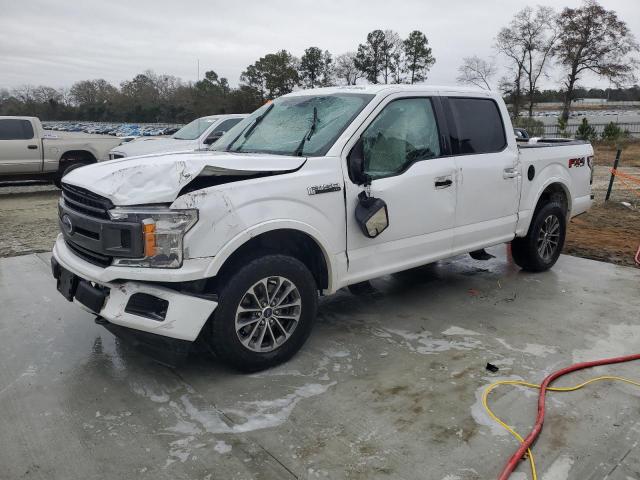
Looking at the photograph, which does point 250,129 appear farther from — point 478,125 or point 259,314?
point 478,125

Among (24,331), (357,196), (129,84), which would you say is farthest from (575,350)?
(129,84)

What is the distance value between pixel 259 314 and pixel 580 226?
685 centimetres

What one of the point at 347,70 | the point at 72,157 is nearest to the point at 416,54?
the point at 347,70

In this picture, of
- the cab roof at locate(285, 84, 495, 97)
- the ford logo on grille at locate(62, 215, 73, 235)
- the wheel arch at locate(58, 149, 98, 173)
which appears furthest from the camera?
the wheel arch at locate(58, 149, 98, 173)

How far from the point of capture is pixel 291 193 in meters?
3.57

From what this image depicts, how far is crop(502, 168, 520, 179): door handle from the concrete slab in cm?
119

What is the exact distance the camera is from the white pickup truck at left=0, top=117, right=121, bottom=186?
39.5 ft

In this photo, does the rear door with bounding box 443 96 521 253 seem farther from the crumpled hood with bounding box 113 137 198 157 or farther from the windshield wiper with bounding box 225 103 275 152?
the crumpled hood with bounding box 113 137 198 157

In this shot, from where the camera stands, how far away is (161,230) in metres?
3.16

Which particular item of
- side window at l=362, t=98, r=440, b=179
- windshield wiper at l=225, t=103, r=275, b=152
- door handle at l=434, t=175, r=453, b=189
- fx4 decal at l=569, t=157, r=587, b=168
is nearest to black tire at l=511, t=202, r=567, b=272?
fx4 decal at l=569, t=157, r=587, b=168

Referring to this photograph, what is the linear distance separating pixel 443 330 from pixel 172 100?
77.9 meters

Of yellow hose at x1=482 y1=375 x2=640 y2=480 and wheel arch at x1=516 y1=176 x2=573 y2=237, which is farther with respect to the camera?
wheel arch at x1=516 y1=176 x2=573 y2=237

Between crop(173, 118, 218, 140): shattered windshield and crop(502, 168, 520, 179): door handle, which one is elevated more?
crop(173, 118, 218, 140): shattered windshield

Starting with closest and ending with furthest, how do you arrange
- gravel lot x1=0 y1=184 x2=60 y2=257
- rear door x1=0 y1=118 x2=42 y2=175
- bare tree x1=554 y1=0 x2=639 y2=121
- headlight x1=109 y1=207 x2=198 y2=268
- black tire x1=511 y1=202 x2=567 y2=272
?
1. headlight x1=109 y1=207 x2=198 y2=268
2. black tire x1=511 y1=202 x2=567 y2=272
3. gravel lot x1=0 y1=184 x2=60 y2=257
4. rear door x1=0 y1=118 x2=42 y2=175
5. bare tree x1=554 y1=0 x2=639 y2=121
